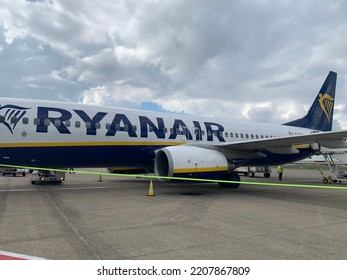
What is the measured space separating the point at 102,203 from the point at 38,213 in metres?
2.17

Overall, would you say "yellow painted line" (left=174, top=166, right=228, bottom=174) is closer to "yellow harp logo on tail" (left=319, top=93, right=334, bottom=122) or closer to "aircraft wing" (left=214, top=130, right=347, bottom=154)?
"aircraft wing" (left=214, top=130, right=347, bottom=154)

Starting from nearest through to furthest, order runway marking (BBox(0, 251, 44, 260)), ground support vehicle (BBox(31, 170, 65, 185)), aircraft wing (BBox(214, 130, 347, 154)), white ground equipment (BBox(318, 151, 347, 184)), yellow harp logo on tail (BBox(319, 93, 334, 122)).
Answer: runway marking (BBox(0, 251, 44, 260)) < aircraft wing (BBox(214, 130, 347, 154)) < ground support vehicle (BBox(31, 170, 65, 185)) < white ground equipment (BBox(318, 151, 347, 184)) < yellow harp logo on tail (BBox(319, 93, 334, 122))

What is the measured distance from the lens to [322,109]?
22.4m

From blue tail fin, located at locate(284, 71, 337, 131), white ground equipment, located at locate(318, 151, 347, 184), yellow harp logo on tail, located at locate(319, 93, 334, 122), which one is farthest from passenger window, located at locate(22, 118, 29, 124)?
yellow harp logo on tail, located at locate(319, 93, 334, 122)

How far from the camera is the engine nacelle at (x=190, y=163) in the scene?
37.9 ft

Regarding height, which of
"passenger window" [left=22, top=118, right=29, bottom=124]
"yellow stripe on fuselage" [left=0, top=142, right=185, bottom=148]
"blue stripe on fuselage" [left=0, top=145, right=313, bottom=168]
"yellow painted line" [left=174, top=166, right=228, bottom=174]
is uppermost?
"passenger window" [left=22, top=118, right=29, bottom=124]

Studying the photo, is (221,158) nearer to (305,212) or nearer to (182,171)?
(182,171)

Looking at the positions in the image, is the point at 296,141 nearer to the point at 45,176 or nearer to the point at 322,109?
the point at 322,109

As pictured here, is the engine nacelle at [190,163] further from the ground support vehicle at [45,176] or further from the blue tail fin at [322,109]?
the blue tail fin at [322,109]

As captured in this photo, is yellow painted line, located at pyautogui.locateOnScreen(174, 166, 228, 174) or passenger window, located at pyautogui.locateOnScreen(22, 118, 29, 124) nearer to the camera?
passenger window, located at pyautogui.locateOnScreen(22, 118, 29, 124)

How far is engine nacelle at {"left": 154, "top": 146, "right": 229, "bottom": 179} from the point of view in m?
11.5

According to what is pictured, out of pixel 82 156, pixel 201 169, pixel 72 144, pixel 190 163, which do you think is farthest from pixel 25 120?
pixel 201 169

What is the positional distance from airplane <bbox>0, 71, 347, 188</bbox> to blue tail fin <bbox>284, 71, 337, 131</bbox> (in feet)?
29.2

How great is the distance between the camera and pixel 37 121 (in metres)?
11.2
